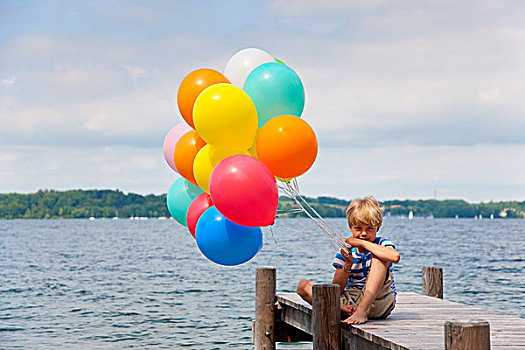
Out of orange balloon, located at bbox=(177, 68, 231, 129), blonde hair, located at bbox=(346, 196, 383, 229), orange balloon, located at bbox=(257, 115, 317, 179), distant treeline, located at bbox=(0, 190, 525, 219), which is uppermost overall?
distant treeline, located at bbox=(0, 190, 525, 219)

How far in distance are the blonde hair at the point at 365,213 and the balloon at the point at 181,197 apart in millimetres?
2136

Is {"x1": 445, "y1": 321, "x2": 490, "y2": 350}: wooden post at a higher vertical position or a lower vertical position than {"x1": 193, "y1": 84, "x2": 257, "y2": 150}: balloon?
lower

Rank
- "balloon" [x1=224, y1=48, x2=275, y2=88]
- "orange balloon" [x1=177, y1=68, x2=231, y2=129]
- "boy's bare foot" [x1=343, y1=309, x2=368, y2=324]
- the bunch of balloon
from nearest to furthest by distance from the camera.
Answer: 1. the bunch of balloon
2. "boy's bare foot" [x1=343, y1=309, x2=368, y2=324]
3. "orange balloon" [x1=177, y1=68, x2=231, y2=129]
4. "balloon" [x1=224, y1=48, x2=275, y2=88]

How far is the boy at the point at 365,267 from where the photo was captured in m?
6.08

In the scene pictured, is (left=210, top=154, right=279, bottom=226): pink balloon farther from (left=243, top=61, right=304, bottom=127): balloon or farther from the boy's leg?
the boy's leg

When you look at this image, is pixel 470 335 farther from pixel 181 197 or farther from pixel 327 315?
pixel 181 197

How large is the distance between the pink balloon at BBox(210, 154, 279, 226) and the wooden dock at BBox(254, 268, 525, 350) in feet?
3.22

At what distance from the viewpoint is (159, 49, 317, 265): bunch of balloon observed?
239 inches

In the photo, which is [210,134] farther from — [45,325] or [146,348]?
[45,325]

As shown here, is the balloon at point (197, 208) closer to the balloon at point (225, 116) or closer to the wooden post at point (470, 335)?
the balloon at point (225, 116)

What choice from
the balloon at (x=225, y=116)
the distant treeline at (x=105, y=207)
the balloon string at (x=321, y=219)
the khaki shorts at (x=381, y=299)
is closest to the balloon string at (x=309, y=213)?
the balloon string at (x=321, y=219)

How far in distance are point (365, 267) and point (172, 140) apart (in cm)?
278

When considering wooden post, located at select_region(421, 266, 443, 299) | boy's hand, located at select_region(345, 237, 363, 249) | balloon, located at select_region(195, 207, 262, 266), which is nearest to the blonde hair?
boy's hand, located at select_region(345, 237, 363, 249)

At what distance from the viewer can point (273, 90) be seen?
6.70 metres
